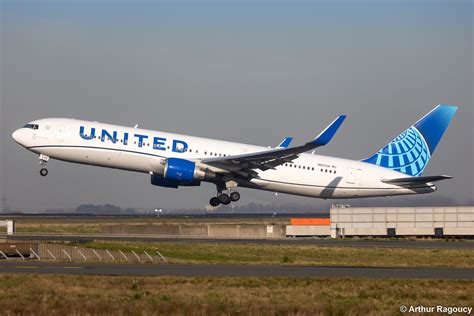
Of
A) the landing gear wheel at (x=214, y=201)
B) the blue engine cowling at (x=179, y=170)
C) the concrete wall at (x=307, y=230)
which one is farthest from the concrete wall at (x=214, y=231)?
the blue engine cowling at (x=179, y=170)

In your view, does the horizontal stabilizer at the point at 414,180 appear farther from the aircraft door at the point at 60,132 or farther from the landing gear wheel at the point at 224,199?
the aircraft door at the point at 60,132

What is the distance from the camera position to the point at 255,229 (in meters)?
58.9

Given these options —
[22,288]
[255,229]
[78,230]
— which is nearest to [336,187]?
[255,229]

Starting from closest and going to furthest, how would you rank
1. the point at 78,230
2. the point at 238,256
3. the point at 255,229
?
the point at 238,256
the point at 255,229
the point at 78,230

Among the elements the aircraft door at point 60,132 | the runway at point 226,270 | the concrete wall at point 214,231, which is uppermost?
the aircraft door at point 60,132

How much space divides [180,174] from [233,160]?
3555 mm

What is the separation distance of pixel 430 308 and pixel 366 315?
2.04 meters

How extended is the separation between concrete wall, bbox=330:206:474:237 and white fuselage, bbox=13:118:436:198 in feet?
4.87

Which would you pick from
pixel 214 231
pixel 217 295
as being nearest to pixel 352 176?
pixel 214 231

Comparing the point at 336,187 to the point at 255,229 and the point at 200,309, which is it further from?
the point at 200,309

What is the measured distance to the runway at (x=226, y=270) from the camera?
29.8 metres

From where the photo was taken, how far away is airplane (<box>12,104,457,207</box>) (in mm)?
50562

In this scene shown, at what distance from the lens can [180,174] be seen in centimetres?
5106

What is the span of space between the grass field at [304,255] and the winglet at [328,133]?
269 inches
